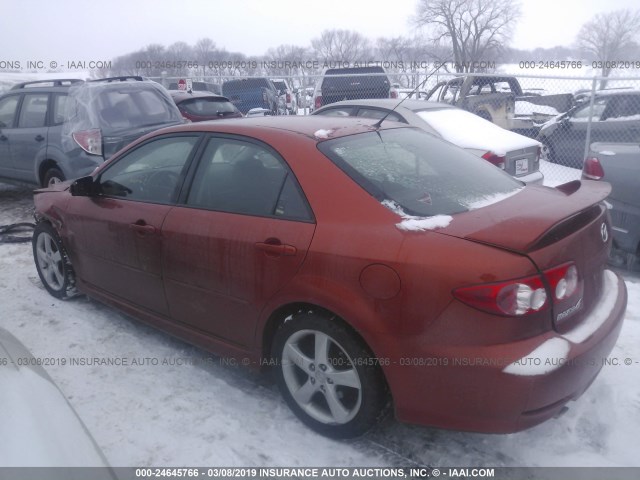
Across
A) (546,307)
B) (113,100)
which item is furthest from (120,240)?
(113,100)

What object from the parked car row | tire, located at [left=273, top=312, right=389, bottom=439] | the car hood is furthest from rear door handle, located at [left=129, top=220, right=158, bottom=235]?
the parked car row

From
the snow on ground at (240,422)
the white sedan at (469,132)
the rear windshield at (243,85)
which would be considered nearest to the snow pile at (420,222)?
the snow on ground at (240,422)

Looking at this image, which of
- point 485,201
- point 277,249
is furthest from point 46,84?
point 485,201

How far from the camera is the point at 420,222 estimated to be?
2336mm

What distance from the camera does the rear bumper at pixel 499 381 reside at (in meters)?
2.12

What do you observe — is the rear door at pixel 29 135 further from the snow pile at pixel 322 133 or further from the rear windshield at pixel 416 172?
the rear windshield at pixel 416 172

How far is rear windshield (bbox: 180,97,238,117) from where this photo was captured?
34.9 feet

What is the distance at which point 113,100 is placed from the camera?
275 inches

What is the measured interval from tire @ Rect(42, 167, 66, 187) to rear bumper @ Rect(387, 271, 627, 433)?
20.2ft

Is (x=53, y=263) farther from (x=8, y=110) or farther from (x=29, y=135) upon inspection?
(x=8, y=110)

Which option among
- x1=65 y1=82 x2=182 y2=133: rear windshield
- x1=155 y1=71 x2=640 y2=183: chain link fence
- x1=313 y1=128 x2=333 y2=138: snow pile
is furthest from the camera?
x1=155 y1=71 x2=640 y2=183: chain link fence

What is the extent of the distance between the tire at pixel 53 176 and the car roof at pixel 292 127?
4.24 meters

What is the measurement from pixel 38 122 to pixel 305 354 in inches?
253

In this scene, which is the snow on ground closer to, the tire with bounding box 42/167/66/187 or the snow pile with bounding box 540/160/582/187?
the tire with bounding box 42/167/66/187
